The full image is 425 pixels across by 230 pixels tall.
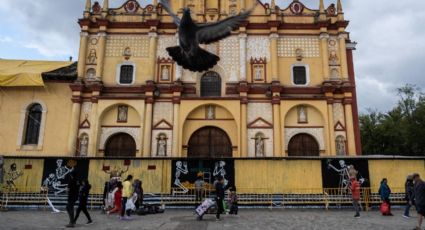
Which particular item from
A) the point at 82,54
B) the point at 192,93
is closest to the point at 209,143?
the point at 192,93

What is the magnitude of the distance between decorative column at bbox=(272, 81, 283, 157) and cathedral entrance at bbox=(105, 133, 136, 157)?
9.37 m

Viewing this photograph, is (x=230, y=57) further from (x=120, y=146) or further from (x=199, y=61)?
(x=199, y=61)

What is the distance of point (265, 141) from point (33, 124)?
16.1 m

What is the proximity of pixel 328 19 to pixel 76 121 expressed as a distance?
749 inches

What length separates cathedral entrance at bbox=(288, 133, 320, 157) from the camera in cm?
2392

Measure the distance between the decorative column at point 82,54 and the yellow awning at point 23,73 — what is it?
2554mm

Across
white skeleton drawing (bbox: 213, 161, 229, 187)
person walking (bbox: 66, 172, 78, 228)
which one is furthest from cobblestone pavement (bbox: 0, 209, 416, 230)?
white skeleton drawing (bbox: 213, 161, 229, 187)

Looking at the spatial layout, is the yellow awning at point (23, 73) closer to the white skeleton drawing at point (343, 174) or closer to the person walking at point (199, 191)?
the person walking at point (199, 191)

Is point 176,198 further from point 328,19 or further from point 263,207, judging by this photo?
point 328,19

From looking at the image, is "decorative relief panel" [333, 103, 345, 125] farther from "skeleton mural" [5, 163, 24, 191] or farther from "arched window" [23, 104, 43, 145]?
"arched window" [23, 104, 43, 145]

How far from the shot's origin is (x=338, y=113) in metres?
24.4

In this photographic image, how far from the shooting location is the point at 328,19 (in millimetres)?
25938

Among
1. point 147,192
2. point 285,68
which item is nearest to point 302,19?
point 285,68

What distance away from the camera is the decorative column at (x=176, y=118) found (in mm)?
23078
